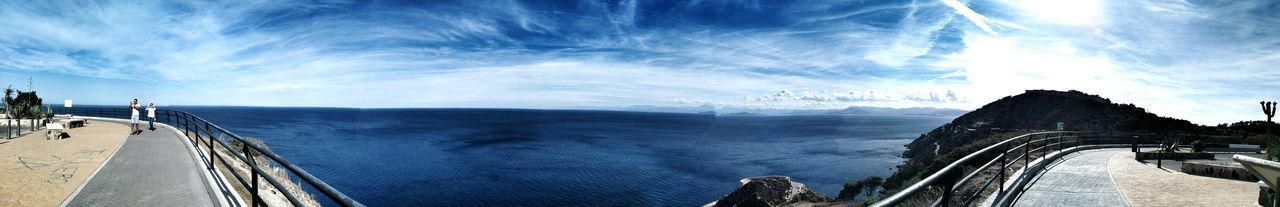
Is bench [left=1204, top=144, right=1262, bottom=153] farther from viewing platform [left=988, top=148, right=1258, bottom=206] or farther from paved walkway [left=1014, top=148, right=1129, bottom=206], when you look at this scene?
paved walkway [left=1014, top=148, right=1129, bottom=206]

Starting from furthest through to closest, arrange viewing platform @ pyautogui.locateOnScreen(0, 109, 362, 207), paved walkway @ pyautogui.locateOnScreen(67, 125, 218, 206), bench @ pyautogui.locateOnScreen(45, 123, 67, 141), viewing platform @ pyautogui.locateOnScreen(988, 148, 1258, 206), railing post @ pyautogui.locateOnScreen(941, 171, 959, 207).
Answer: bench @ pyautogui.locateOnScreen(45, 123, 67, 141) → viewing platform @ pyautogui.locateOnScreen(988, 148, 1258, 206) → paved walkway @ pyautogui.locateOnScreen(67, 125, 218, 206) → viewing platform @ pyautogui.locateOnScreen(0, 109, 362, 207) → railing post @ pyautogui.locateOnScreen(941, 171, 959, 207)

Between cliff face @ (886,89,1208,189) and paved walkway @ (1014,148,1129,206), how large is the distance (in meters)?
32.4

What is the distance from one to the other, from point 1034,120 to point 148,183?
102135 millimetres

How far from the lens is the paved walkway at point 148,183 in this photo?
6355 mm

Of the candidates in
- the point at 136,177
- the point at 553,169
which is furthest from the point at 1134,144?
the point at 553,169

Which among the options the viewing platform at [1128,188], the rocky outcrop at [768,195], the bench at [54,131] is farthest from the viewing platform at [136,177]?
the rocky outcrop at [768,195]

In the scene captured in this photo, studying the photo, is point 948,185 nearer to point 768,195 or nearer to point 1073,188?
point 1073,188

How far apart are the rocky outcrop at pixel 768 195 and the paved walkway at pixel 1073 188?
1724cm

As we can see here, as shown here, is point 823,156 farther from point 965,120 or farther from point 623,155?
point 965,120

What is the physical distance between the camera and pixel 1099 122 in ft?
206

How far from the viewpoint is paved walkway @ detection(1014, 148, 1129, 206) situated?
259 inches

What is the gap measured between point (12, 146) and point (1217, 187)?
25.9 metres

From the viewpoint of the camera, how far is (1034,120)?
82.6 meters

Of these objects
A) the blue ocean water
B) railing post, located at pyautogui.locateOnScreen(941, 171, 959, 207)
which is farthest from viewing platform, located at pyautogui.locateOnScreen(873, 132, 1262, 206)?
the blue ocean water
